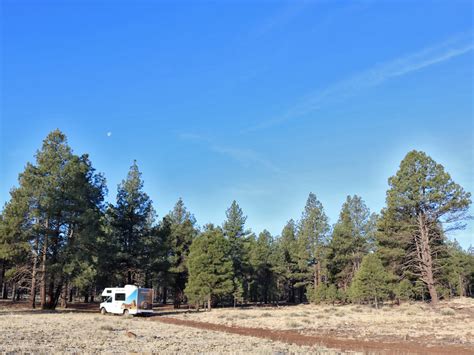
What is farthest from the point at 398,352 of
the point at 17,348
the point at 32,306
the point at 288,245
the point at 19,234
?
the point at 288,245

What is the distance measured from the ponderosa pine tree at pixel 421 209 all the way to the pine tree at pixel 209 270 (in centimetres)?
1814

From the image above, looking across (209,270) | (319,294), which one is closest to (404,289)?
(319,294)

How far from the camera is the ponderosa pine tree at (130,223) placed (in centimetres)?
4509

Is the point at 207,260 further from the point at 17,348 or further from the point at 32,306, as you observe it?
the point at 17,348

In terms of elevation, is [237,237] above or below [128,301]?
above

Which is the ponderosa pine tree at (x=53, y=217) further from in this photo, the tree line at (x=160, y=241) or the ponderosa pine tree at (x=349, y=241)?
the ponderosa pine tree at (x=349, y=241)

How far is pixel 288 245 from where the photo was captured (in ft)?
246

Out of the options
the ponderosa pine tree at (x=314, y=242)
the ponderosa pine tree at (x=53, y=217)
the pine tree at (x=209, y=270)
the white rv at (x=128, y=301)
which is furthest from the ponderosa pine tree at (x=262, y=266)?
the ponderosa pine tree at (x=53, y=217)

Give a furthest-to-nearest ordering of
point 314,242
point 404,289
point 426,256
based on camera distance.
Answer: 1. point 314,242
2. point 404,289
3. point 426,256

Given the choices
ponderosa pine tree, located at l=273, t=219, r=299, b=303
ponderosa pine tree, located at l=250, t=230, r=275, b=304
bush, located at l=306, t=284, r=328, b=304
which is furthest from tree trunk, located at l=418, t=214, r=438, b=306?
ponderosa pine tree, located at l=250, t=230, r=275, b=304

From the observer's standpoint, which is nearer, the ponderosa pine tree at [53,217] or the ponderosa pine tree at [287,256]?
the ponderosa pine tree at [53,217]

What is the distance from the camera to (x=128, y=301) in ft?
119

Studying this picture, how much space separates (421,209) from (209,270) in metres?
22.8

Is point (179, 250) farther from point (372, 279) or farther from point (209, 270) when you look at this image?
point (372, 279)
